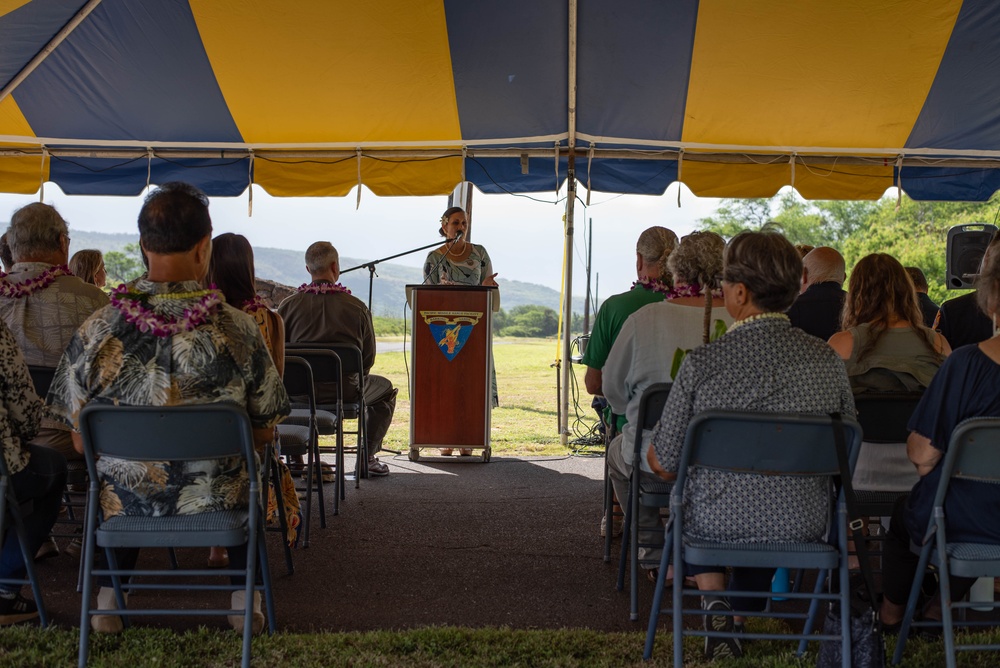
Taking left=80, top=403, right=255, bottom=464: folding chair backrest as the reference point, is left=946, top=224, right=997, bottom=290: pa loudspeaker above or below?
above

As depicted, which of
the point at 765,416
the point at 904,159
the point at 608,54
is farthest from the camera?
the point at 904,159

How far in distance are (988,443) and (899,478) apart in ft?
3.12

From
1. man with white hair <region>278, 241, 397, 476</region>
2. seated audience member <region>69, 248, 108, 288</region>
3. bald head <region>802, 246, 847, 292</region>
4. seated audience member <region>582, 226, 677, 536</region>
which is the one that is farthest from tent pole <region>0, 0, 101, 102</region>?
bald head <region>802, 246, 847, 292</region>

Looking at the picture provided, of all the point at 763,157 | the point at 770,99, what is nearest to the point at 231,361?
the point at 770,99

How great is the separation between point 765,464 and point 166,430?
1547 mm

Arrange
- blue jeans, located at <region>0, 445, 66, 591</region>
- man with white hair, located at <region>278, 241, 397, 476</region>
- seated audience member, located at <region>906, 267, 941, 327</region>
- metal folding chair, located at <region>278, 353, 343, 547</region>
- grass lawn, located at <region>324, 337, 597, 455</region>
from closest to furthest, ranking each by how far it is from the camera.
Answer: blue jeans, located at <region>0, 445, 66, 591</region> → metal folding chair, located at <region>278, 353, 343, 547</region> → seated audience member, located at <region>906, 267, 941, 327</region> → man with white hair, located at <region>278, 241, 397, 476</region> → grass lawn, located at <region>324, 337, 597, 455</region>

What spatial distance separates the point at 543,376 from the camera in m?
16.2

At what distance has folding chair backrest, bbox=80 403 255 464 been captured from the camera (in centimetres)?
227

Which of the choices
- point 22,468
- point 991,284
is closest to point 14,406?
point 22,468

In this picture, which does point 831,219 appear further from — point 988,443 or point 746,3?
point 988,443

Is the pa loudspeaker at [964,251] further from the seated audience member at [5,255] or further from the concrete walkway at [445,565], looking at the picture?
the seated audience member at [5,255]

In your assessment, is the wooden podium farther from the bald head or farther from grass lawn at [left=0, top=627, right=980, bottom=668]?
grass lawn at [left=0, top=627, right=980, bottom=668]

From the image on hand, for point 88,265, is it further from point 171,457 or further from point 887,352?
point 887,352

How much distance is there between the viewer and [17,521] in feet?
8.70
